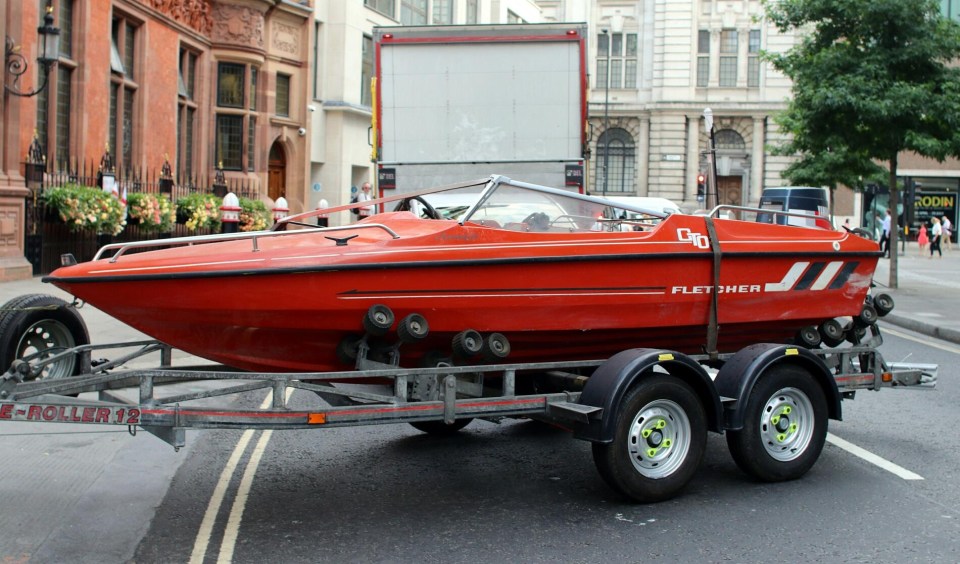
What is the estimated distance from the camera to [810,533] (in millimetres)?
5652

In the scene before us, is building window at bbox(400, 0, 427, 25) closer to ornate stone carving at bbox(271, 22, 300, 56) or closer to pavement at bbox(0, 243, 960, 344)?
ornate stone carving at bbox(271, 22, 300, 56)

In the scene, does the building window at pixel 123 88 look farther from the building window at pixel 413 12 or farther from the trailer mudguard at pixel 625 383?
the building window at pixel 413 12

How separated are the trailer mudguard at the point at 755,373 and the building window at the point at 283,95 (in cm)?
3062

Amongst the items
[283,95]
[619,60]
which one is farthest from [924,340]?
Result: [619,60]

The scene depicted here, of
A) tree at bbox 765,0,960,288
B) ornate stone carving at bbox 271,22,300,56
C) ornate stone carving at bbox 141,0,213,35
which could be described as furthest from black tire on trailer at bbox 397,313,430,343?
ornate stone carving at bbox 271,22,300,56

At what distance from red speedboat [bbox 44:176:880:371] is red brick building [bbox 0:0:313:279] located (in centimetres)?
1134

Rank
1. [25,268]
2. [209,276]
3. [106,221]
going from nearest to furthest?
[209,276] < [25,268] < [106,221]

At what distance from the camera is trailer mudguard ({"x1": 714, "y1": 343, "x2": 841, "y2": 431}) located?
6.44m

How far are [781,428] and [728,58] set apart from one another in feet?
208


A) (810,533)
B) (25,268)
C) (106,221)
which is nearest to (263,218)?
(106,221)

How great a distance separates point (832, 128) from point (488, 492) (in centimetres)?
1797

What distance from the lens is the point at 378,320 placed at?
5688mm

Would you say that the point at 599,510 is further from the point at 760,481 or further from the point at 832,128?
the point at 832,128

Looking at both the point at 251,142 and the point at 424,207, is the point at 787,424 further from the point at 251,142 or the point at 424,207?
the point at 251,142
